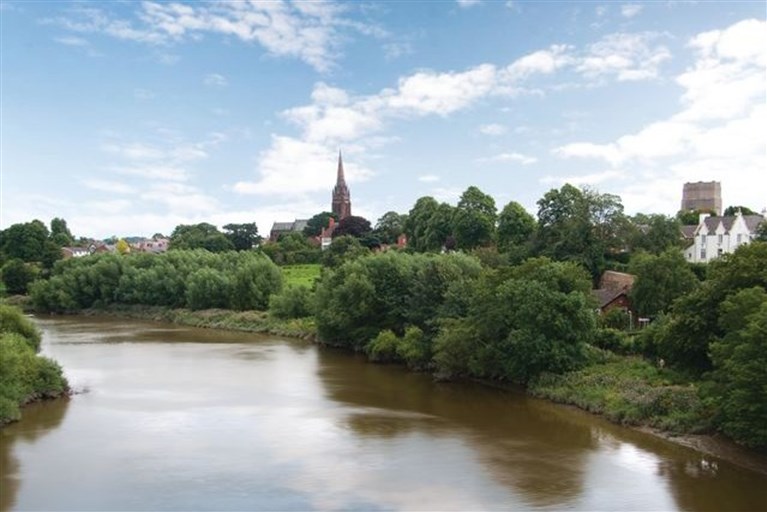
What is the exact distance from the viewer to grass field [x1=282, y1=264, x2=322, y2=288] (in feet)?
226

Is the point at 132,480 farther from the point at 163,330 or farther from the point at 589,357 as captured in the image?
the point at 163,330

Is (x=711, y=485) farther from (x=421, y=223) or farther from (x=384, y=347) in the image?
(x=421, y=223)

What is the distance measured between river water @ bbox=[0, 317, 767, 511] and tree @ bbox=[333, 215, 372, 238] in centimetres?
5985

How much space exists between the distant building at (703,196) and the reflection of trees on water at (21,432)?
86159mm

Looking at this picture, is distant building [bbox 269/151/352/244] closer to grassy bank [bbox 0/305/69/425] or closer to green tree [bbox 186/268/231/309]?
green tree [bbox 186/268/231/309]

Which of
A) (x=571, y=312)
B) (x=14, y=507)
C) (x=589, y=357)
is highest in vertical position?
(x=571, y=312)

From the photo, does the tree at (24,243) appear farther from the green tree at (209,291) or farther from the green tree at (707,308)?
the green tree at (707,308)

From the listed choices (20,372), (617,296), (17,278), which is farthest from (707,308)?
(17,278)

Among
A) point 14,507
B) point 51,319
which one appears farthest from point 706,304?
point 51,319

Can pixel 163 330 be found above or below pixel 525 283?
below

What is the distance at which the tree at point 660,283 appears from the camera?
115 feet

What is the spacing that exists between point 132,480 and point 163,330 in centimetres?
3677

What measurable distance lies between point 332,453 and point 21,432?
10758mm

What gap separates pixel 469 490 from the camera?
18766 millimetres
